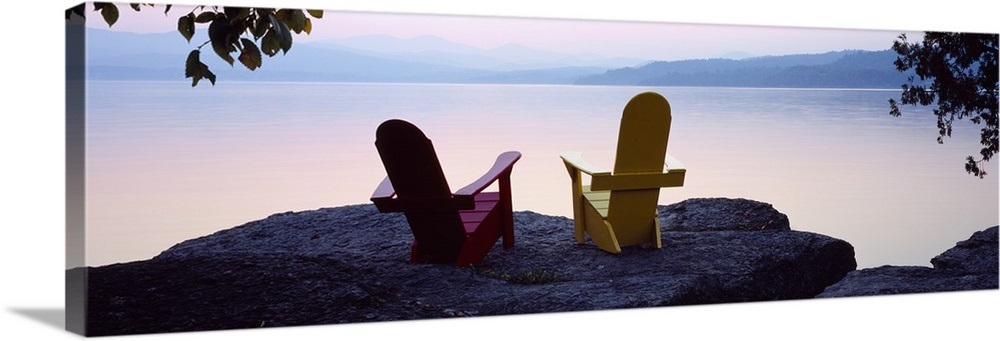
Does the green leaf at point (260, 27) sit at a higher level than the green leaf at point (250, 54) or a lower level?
higher

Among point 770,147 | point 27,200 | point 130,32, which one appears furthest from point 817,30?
point 27,200

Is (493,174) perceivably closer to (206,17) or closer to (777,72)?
(206,17)

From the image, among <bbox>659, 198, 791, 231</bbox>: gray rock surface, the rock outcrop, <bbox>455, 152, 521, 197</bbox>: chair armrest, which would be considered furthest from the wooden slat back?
<bbox>659, 198, 791, 231</bbox>: gray rock surface

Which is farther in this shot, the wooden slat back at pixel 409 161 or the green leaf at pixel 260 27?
the wooden slat back at pixel 409 161

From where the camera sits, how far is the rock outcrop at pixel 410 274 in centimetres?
500

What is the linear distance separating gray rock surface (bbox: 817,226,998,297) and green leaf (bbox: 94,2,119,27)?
410 cm

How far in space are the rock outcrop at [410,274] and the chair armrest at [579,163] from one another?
51 cm

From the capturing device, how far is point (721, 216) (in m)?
7.26

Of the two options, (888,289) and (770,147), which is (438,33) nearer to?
(770,147)

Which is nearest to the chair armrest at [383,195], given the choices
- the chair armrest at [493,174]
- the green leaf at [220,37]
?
the chair armrest at [493,174]

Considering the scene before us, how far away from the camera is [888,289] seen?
6.35 meters

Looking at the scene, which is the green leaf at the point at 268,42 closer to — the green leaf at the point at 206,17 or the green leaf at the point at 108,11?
the green leaf at the point at 206,17

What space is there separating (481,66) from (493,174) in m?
0.73

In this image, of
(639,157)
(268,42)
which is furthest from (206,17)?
(639,157)
